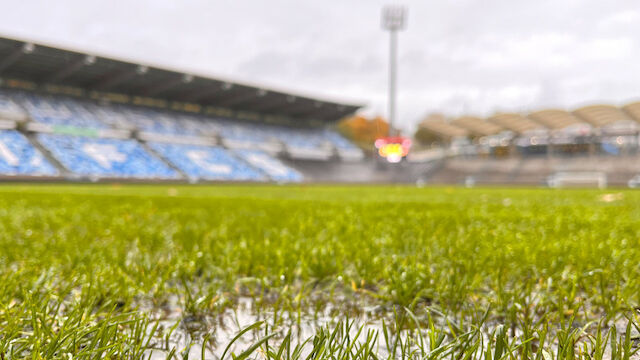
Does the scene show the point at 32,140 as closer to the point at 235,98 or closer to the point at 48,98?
the point at 48,98

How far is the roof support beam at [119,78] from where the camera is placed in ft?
98.2

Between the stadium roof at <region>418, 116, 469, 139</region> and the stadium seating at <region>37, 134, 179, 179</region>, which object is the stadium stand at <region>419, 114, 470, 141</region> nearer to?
the stadium roof at <region>418, 116, 469, 139</region>

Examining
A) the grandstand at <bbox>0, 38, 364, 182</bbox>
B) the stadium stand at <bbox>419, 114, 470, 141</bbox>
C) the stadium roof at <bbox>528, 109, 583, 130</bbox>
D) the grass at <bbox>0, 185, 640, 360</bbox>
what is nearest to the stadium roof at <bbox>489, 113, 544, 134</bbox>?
the stadium roof at <bbox>528, 109, 583, 130</bbox>

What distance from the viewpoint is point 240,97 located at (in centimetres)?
3806

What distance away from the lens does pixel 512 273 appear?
1571 millimetres

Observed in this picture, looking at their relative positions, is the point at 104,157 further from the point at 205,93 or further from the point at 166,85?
the point at 205,93

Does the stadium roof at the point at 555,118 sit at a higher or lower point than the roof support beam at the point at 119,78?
lower

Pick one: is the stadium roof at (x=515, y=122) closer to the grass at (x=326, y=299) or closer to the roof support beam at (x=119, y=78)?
the roof support beam at (x=119, y=78)

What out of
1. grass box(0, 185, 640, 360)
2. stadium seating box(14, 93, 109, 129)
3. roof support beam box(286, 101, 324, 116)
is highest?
roof support beam box(286, 101, 324, 116)

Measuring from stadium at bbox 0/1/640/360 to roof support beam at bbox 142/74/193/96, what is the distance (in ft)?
0.83

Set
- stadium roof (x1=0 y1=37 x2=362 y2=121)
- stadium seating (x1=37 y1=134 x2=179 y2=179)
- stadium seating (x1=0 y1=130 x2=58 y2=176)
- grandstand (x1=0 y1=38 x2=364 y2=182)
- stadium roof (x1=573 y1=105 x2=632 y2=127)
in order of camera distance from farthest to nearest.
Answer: stadium roof (x1=573 y1=105 x2=632 y2=127)
stadium roof (x1=0 y1=37 x2=362 y2=121)
stadium seating (x1=37 y1=134 x2=179 y2=179)
grandstand (x1=0 y1=38 x2=364 y2=182)
stadium seating (x1=0 y1=130 x2=58 y2=176)

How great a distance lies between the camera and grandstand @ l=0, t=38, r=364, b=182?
2614cm

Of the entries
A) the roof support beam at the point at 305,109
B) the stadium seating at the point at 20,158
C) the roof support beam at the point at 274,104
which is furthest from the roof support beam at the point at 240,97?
the stadium seating at the point at 20,158

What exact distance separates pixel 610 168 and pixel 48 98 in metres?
48.8
